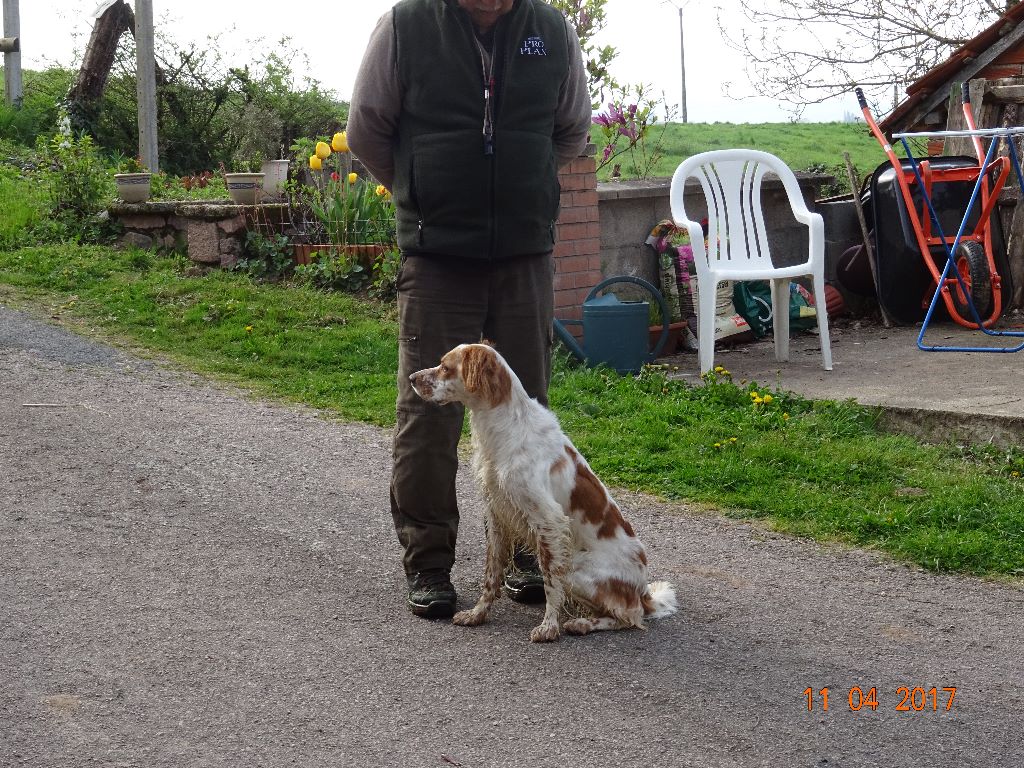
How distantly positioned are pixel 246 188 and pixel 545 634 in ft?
24.4

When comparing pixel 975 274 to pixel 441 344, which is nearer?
pixel 441 344

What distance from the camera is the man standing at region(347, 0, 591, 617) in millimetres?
3869

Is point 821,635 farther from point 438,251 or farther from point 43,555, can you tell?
point 43,555

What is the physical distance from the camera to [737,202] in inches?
322

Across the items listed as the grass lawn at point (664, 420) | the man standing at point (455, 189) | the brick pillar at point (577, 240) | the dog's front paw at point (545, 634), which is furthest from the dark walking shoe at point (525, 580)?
the brick pillar at point (577, 240)

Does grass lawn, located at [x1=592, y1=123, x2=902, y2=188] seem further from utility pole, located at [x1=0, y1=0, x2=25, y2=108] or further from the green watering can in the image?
the green watering can

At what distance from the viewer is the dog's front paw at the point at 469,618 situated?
12.9 ft

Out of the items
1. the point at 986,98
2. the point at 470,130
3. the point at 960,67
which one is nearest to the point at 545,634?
the point at 470,130

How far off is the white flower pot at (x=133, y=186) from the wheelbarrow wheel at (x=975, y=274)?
706 cm

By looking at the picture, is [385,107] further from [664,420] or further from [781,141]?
[781,141]

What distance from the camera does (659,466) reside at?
222 inches

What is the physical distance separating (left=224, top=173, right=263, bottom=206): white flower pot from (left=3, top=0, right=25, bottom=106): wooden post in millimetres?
9039
